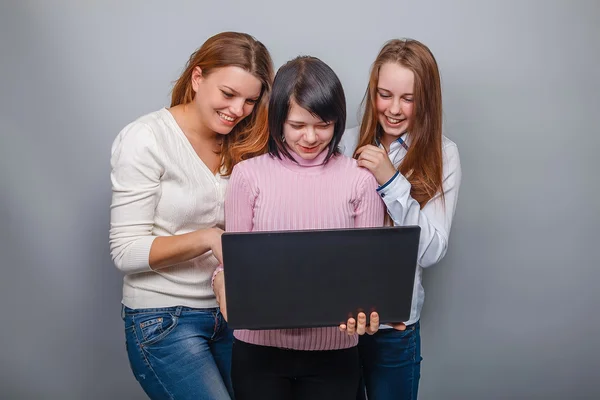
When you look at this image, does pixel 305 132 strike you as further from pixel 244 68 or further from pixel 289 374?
pixel 289 374

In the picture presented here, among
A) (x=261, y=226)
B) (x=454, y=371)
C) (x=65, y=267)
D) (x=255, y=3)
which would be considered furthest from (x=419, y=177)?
(x=65, y=267)

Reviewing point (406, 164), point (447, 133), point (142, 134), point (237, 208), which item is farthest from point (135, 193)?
point (447, 133)

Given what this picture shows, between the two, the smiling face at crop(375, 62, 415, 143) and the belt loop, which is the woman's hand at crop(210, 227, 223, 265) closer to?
the belt loop

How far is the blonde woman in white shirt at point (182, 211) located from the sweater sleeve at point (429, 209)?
0.36m

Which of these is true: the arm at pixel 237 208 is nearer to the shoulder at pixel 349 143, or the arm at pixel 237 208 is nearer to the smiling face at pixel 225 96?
the smiling face at pixel 225 96

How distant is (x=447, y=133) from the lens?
2363 mm

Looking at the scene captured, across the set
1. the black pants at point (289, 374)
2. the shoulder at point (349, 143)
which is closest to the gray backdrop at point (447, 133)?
the shoulder at point (349, 143)

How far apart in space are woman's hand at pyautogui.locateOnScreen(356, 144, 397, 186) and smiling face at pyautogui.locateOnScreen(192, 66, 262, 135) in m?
0.31

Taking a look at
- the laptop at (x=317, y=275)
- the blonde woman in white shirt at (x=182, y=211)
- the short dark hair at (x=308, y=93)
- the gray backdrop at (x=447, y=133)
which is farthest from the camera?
the gray backdrop at (x=447, y=133)

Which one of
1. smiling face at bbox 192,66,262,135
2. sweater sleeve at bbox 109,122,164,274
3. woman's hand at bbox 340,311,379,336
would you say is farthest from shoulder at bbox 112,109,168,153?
woman's hand at bbox 340,311,379,336

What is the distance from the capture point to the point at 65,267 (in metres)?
2.33

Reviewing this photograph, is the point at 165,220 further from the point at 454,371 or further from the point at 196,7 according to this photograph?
the point at 454,371

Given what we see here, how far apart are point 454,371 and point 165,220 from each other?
1384mm

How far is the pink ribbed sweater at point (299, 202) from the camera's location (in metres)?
1.52
